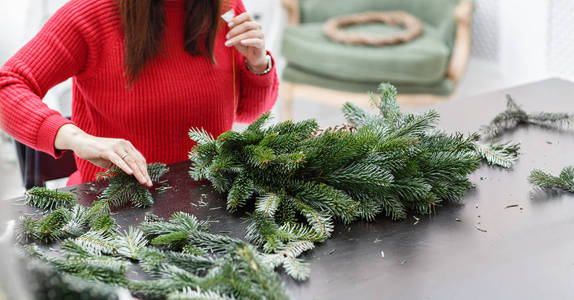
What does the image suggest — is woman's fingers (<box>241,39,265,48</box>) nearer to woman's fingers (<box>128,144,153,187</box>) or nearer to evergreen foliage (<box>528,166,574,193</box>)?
woman's fingers (<box>128,144,153,187</box>)

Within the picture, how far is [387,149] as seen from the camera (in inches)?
35.0

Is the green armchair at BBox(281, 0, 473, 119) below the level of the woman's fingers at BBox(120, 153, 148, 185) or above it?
below

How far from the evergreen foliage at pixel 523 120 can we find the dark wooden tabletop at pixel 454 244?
0.14 meters

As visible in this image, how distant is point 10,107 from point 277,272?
67 centimetres

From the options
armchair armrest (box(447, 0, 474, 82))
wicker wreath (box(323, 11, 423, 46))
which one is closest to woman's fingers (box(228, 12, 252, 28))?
wicker wreath (box(323, 11, 423, 46))

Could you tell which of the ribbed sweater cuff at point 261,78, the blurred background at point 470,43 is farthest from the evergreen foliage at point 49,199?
the blurred background at point 470,43

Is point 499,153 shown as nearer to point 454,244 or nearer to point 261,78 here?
point 454,244

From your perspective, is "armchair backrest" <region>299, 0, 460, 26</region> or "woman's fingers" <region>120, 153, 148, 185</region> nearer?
"woman's fingers" <region>120, 153, 148, 185</region>

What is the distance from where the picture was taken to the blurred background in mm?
2568

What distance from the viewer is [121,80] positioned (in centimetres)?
128

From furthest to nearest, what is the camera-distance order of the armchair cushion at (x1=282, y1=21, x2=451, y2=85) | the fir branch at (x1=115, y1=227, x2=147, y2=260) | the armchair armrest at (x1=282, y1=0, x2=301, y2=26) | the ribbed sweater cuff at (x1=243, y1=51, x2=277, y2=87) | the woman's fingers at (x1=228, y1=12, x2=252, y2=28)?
the armchair armrest at (x1=282, y1=0, x2=301, y2=26) → the armchair cushion at (x1=282, y1=21, x2=451, y2=85) → the ribbed sweater cuff at (x1=243, y1=51, x2=277, y2=87) → the woman's fingers at (x1=228, y1=12, x2=252, y2=28) → the fir branch at (x1=115, y1=227, x2=147, y2=260)

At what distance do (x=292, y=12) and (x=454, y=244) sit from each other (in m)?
2.57

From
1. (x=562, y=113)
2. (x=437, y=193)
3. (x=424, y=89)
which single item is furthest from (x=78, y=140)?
(x=424, y=89)

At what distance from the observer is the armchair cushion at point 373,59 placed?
2674 millimetres
